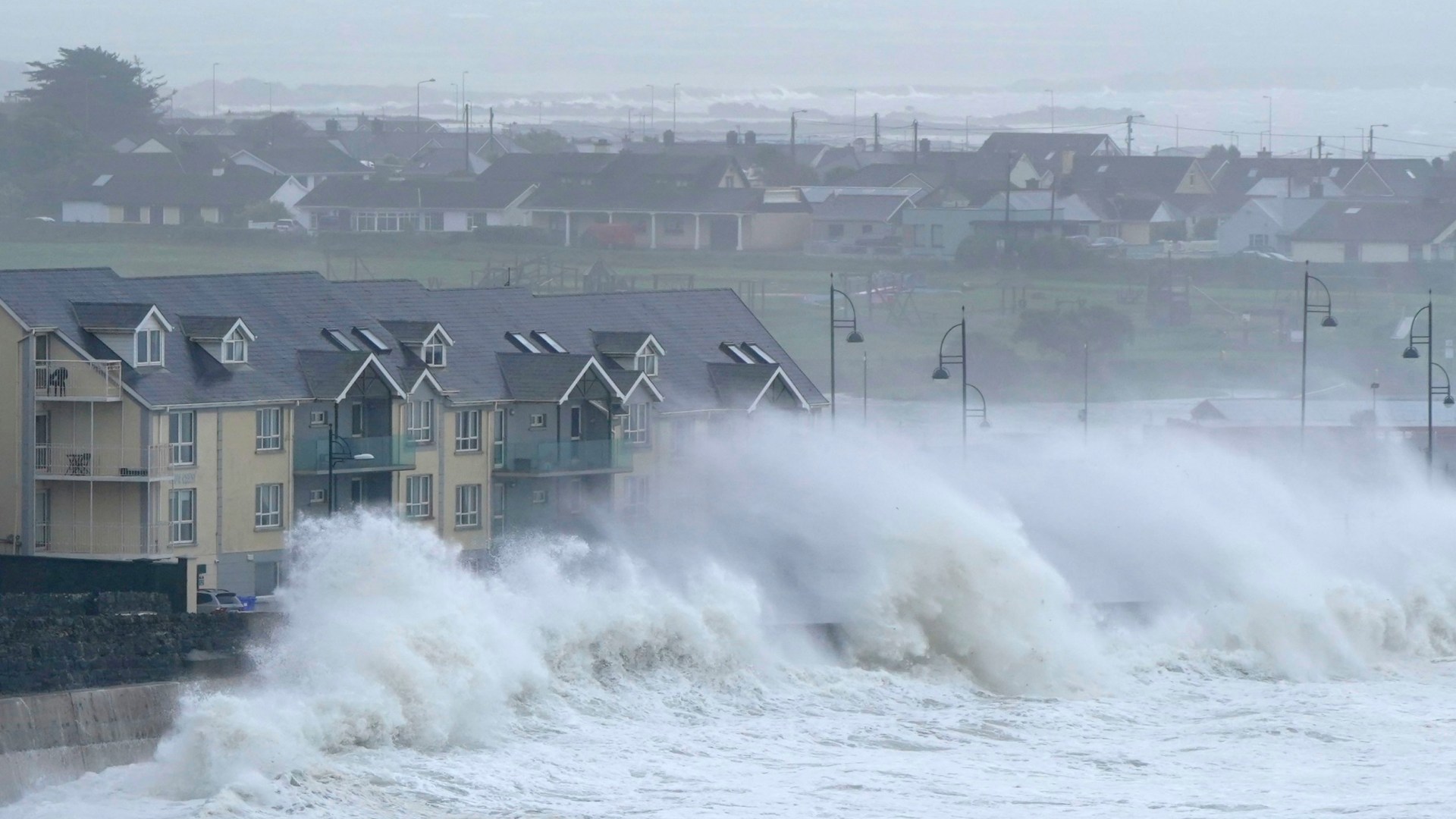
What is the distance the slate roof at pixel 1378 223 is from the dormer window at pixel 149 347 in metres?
69.6

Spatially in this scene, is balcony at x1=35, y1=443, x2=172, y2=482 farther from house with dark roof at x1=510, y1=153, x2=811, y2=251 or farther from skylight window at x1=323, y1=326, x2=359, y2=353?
house with dark roof at x1=510, y1=153, x2=811, y2=251

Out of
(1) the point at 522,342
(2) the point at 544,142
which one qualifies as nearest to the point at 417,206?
(2) the point at 544,142

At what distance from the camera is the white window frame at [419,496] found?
38094 millimetres

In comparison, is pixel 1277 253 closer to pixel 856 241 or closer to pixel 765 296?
pixel 856 241

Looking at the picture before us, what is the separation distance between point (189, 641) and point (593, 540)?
1175 cm

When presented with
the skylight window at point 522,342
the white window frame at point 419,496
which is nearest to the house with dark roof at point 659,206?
the skylight window at point 522,342

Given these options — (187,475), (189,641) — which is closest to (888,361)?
(187,475)

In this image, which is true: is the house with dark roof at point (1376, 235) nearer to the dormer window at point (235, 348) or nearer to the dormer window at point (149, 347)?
the dormer window at point (235, 348)

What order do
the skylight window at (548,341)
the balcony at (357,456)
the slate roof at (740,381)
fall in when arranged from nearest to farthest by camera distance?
the balcony at (357,456), the skylight window at (548,341), the slate roof at (740,381)

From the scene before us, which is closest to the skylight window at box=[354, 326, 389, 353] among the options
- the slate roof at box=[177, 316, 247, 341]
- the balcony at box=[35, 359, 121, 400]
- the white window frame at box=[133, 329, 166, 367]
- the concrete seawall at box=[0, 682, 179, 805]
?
the slate roof at box=[177, 316, 247, 341]

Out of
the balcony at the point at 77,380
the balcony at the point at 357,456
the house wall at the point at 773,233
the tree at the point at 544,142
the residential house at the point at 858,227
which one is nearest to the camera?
the balcony at the point at 77,380

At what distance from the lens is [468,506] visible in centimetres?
3909

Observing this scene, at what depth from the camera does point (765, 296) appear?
279 ft

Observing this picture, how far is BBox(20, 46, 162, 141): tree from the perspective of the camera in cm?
11112
